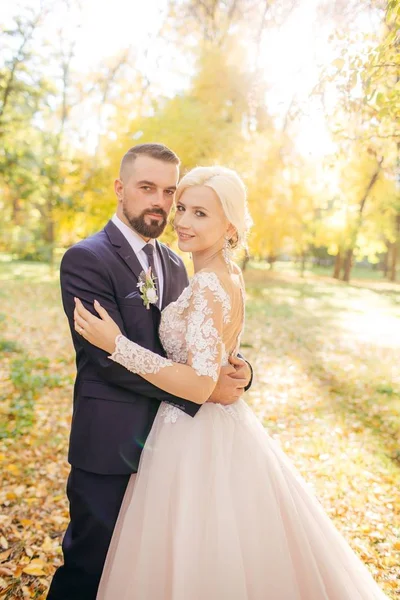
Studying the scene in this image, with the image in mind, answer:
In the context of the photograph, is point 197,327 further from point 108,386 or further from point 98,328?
point 108,386

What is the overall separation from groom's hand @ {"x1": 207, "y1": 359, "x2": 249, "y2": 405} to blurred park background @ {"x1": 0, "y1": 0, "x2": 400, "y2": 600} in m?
1.80

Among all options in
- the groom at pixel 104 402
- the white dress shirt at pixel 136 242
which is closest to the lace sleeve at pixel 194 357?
the groom at pixel 104 402

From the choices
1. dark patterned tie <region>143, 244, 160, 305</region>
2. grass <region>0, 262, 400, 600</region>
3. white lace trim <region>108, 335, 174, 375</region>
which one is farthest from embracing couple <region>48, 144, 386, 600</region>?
grass <region>0, 262, 400, 600</region>

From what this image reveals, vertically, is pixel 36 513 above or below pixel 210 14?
below

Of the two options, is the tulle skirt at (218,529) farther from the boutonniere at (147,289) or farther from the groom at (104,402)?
the boutonniere at (147,289)

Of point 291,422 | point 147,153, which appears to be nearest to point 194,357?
point 147,153

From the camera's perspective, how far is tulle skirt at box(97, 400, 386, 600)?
2.32 m

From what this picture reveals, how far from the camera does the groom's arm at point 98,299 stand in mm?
2467

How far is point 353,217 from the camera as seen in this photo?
30062 mm

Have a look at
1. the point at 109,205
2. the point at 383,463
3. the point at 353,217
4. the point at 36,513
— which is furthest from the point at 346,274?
the point at 36,513

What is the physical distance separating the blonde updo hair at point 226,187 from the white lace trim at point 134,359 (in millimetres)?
929

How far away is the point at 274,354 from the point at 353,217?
21550 millimetres

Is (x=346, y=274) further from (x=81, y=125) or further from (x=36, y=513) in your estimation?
(x=36, y=513)

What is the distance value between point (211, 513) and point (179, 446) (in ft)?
1.27
